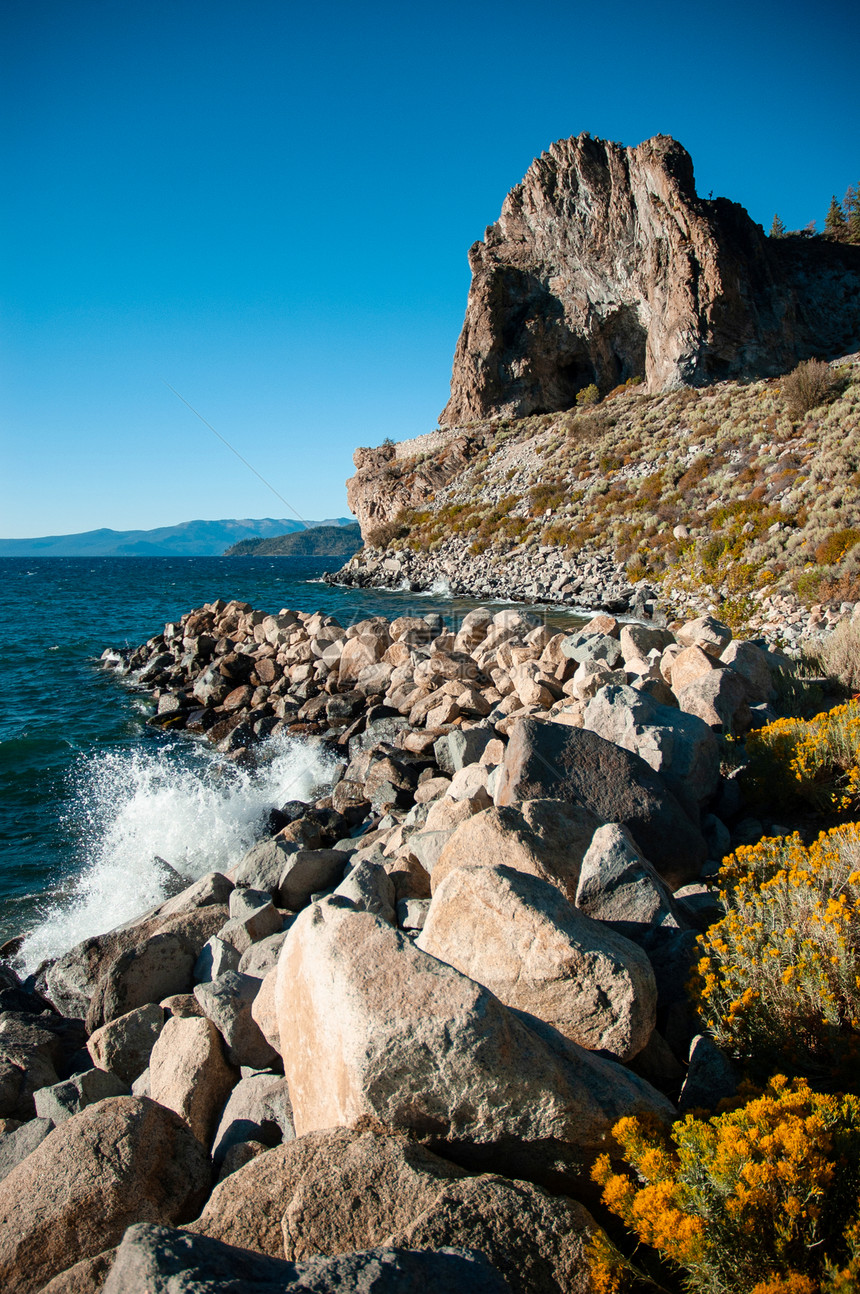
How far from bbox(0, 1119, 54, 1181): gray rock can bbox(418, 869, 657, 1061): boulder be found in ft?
9.25

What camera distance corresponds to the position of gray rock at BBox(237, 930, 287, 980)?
4.69 metres

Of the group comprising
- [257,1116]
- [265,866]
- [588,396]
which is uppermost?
[588,396]

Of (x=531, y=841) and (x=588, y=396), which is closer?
(x=531, y=841)

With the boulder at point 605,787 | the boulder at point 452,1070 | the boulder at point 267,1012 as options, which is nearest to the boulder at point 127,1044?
the boulder at point 267,1012

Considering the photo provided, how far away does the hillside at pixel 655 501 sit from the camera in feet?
60.5

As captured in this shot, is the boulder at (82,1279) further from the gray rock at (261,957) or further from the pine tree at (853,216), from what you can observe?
the pine tree at (853,216)

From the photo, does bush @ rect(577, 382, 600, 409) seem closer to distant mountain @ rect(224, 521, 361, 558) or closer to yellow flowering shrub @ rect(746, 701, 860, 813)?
yellow flowering shrub @ rect(746, 701, 860, 813)

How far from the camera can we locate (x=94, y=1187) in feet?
9.19

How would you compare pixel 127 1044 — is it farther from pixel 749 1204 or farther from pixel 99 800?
pixel 99 800

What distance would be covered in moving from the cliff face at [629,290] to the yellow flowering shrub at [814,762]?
5233 cm


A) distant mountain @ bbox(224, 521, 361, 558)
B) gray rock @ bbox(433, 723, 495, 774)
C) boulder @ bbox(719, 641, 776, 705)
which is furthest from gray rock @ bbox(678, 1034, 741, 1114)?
distant mountain @ bbox(224, 521, 361, 558)

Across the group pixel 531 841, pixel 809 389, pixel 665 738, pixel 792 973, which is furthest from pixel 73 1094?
pixel 809 389

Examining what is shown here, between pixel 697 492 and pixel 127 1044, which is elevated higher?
pixel 697 492

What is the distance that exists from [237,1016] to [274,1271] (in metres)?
2.35
